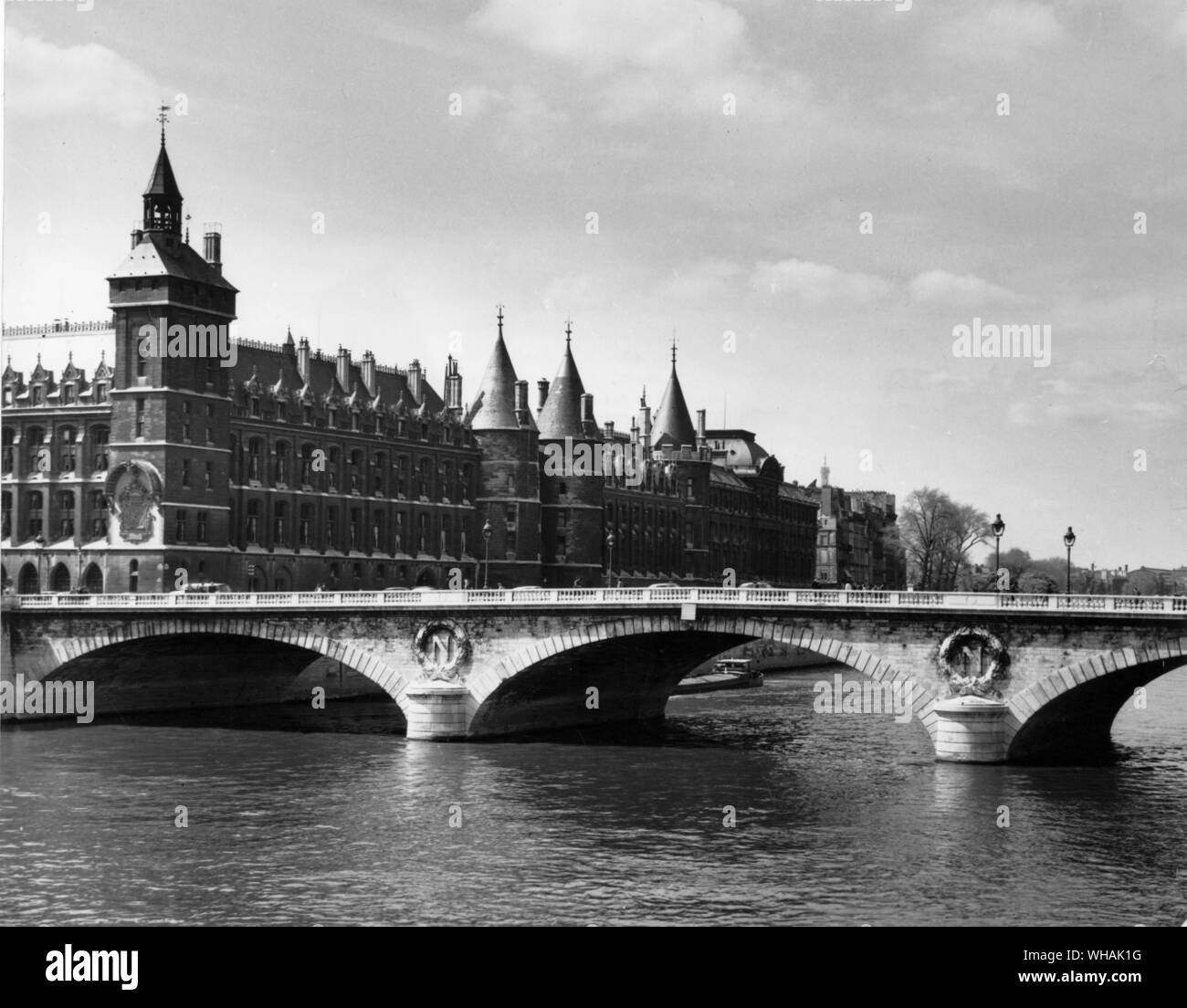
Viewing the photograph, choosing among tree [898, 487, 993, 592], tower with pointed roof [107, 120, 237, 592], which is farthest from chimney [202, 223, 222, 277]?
tree [898, 487, 993, 592]

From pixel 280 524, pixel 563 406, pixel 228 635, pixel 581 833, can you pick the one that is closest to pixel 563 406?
pixel 563 406

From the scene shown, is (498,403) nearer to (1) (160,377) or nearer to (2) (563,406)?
(2) (563,406)

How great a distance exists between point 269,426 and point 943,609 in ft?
173

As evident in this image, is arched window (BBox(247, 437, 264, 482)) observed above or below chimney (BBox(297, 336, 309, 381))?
below

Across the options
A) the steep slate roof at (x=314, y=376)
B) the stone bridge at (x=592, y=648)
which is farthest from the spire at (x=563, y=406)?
the stone bridge at (x=592, y=648)

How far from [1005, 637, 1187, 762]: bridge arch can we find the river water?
1.54 meters

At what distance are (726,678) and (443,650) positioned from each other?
32351 mm

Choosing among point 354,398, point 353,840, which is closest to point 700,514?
point 354,398

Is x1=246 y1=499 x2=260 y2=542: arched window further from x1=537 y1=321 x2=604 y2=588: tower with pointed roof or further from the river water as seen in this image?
the river water

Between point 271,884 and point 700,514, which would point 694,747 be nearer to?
point 271,884

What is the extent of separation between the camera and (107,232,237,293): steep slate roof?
87438 mm

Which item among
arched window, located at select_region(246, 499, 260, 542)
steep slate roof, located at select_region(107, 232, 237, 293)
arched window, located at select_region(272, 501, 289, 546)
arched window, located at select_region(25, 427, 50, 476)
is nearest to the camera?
steep slate roof, located at select_region(107, 232, 237, 293)

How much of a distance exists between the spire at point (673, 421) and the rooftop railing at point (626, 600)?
7743cm

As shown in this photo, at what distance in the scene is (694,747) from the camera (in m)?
63.5
